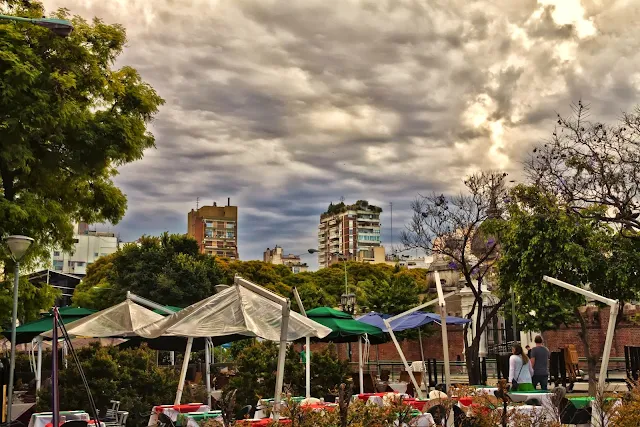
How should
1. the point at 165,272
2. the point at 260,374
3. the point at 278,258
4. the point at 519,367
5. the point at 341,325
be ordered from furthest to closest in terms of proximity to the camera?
1. the point at 278,258
2. the point at 165,272
3. the point at 341,325
4. the point at 260,374
5. the point at 519,367

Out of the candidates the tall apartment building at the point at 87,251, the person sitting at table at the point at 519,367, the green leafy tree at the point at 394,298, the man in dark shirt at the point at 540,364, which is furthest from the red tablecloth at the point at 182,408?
the tall apartment building at the point at 87,251

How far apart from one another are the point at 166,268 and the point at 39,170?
30.4 m

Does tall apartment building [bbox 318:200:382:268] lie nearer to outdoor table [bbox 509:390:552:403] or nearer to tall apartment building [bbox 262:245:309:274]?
tall apartment building [bbox 262:245:309:274]

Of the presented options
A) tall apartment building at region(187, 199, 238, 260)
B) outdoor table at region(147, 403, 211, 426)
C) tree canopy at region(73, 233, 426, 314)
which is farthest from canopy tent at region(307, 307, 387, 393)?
tall apartment building at region(187, 199, 238, 260)

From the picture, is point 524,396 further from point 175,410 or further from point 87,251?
point 87,251

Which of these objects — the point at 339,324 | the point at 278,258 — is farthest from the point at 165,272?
the point at 278,258

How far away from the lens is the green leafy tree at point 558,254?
67.6 feet

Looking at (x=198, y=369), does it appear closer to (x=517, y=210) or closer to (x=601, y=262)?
(x=517, y=210)

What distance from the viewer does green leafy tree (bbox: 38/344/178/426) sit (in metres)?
14.4

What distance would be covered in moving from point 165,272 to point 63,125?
3182 cm

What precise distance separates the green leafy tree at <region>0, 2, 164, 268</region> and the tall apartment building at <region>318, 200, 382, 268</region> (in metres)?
148

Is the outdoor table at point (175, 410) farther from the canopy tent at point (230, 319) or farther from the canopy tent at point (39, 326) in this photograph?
the canopy tent at point (39, 326)

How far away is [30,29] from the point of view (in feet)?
55.6

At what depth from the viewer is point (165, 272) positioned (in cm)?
4803
